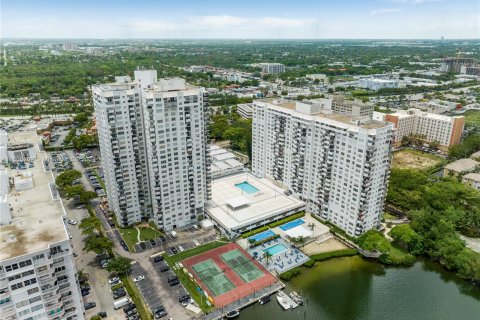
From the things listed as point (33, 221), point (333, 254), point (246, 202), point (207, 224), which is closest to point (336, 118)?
point (246, 202)

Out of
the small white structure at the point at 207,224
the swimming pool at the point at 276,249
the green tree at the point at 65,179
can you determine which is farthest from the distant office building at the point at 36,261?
the green tree at the point at 65,179

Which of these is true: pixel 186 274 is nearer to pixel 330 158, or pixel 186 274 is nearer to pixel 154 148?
pixel 154 148

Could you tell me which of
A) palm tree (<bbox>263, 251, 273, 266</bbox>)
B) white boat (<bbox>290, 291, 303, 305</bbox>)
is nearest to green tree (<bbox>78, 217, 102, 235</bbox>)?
palm tree (<bbox>263, 251, 273, 266</bbox>)

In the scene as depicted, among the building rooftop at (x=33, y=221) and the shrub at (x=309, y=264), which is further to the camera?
the shrub at (x=309, y=264)

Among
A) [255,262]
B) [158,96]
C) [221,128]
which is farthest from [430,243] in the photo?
[221,128]

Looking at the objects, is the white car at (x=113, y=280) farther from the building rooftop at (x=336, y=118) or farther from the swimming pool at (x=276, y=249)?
the building rooftop at (x=336, y=118)

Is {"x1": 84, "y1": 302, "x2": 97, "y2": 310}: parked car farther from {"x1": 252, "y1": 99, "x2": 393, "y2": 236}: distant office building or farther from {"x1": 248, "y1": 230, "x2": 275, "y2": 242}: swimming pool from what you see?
{"x1": 252, "y1": 99, "x2": 393, "y2": 236}: distant office building

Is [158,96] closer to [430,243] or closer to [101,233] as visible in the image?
[101,233]

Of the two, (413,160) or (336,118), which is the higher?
(336,118)
